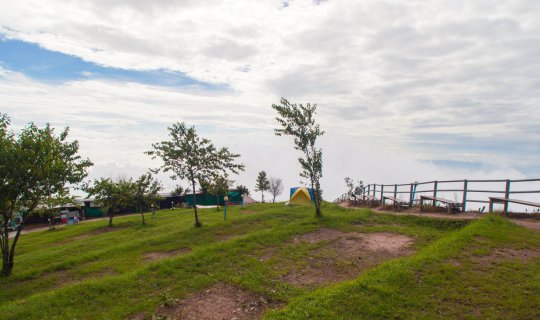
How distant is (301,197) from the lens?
31656mm

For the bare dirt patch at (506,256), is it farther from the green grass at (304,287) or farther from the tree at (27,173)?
the tree at (27,173)

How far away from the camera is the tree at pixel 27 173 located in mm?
11984

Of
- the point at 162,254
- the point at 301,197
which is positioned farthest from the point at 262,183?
the point at 162,254

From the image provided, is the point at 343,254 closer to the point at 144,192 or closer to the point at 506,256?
the point at 506,256

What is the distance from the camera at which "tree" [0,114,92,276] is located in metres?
12.0

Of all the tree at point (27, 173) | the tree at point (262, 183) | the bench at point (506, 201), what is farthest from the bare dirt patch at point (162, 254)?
the tree at point (262, 183)

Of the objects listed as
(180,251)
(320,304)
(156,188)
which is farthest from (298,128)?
(156,188)

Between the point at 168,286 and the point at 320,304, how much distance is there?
492cm

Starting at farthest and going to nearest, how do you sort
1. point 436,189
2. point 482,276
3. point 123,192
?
point 123,192 → point 436,189 → point 482,276

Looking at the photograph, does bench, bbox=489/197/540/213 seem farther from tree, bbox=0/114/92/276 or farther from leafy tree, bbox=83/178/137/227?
leafy tree, bbox=83/178/137/227

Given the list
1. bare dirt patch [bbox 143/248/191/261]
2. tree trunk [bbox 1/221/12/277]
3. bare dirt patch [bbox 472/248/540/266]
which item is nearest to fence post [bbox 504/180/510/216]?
bare dirt patch [bbox 472/248/540/266]

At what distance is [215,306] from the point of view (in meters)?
8.17

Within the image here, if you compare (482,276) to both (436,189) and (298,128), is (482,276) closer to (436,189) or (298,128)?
(436,189)

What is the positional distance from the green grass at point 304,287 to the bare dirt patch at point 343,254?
1.50ft
